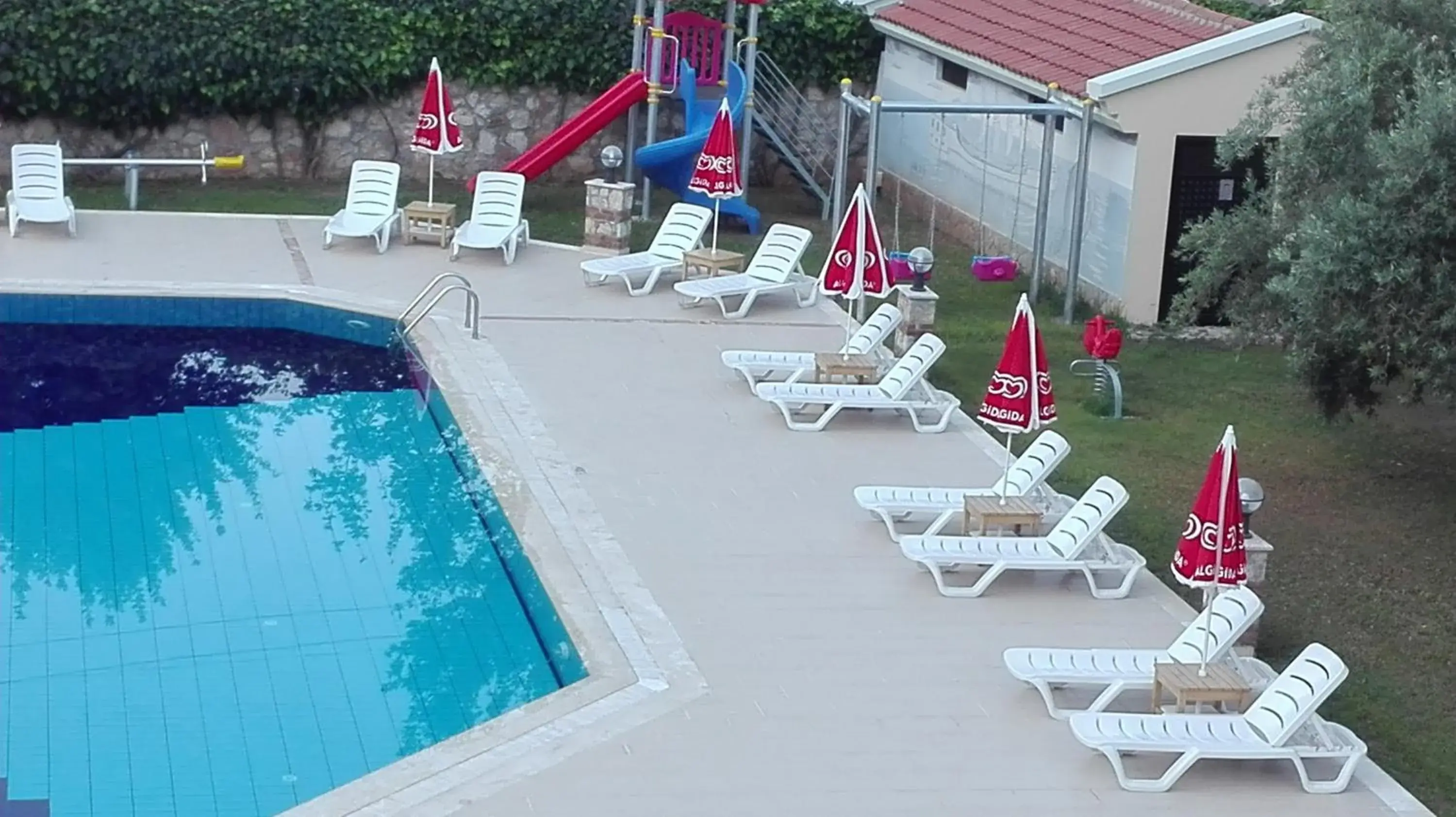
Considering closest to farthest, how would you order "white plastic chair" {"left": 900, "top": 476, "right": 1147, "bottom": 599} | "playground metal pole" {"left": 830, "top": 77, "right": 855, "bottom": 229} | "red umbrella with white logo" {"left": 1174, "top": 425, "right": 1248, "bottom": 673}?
"red umbrella with white logo" {"left": 1174, "top": 425, "right": 1248, "bottom": 673} < "white plastic chair" {"left": 900, "top": 476, "right": 1147, "bottom": 599} < "playground metal pole" {"left": 830, "top": 77, "right": 855, "bottom": 229}

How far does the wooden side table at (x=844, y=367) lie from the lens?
631 inches

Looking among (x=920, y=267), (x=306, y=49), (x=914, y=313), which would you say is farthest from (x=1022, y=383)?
(x=306, y=49)

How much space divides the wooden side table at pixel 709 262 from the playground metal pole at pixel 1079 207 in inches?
127

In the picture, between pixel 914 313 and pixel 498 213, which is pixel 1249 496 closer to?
pixel 914 313

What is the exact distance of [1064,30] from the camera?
70.2 ft

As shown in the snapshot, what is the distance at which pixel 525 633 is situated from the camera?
11.9 meters

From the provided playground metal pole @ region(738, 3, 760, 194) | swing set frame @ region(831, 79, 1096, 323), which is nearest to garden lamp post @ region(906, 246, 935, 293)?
swing set frame @ region(831, 79, 1096, 323)

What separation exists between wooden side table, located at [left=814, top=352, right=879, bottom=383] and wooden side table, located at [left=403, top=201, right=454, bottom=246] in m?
5.88

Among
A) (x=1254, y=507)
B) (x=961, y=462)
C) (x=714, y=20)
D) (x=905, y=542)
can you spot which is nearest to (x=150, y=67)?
(x=714, y=20)

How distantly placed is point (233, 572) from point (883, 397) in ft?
17.5

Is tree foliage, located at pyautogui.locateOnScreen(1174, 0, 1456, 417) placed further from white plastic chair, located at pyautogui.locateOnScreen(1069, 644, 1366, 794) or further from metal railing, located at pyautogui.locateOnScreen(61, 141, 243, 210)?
metal railing, located at pyautogui.locateOnScreen(61, 141, 243, 210)

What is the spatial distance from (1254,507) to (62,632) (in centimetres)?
687

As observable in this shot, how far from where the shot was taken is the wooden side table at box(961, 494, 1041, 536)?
41.8 feet

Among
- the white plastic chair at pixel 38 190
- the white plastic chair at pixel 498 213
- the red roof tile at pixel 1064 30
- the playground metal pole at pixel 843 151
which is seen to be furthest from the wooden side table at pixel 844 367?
the white plastic chair at pixel 38 190
